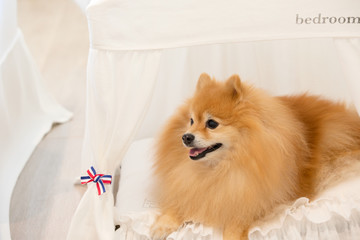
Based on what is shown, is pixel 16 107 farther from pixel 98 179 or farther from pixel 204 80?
pixel 204 80

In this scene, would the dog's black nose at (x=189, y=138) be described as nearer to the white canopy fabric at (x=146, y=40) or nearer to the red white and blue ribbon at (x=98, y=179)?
the white canopy fabric at (x=146, y=40)

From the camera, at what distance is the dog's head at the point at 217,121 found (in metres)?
1.53

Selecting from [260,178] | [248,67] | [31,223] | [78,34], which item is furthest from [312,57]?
[78,34]

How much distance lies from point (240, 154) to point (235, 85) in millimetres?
244

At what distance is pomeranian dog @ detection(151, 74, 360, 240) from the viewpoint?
1534 mm

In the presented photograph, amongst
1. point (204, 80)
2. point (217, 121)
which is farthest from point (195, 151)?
point (204, 80)

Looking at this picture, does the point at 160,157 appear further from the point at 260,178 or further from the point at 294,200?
the point at 294,200

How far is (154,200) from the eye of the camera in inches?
73.9

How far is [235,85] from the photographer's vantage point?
5.04ft

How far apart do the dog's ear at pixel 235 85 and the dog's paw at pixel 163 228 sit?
55 cm

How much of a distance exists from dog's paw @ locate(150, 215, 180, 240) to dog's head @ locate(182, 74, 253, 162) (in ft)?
0.93

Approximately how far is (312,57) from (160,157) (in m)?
1.09

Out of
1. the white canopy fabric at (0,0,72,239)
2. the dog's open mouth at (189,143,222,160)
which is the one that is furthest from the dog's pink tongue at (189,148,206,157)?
the white canopy fabric at (0,0,72,239)

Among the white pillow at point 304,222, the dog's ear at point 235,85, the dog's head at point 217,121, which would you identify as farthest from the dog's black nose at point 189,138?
the white pillow at point 304,222
